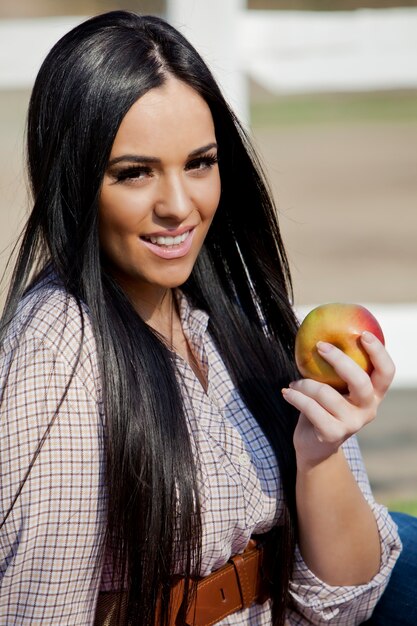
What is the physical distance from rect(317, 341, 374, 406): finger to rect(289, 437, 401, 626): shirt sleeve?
0.36m

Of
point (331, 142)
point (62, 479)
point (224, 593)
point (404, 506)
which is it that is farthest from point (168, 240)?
point (331, 142)

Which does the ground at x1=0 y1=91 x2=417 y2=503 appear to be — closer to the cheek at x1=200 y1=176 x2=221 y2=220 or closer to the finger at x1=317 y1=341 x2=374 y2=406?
the cheek at x1=200 y1=176 x2=221 y2=220

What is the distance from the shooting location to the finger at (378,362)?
1.83 meters

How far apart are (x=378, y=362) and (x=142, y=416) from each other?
1.24ft

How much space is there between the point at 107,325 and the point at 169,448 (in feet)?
0.70

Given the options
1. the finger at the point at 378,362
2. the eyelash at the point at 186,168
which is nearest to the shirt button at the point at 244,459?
the finger at the point at 378,362

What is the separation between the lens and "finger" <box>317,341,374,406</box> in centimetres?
178

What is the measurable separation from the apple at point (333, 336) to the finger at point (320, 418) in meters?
0.08

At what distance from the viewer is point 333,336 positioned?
6.18 ft

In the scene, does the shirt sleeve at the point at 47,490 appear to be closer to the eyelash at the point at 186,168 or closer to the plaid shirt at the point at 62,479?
the plaid shirt at the point at 62,479

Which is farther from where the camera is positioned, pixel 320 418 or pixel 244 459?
pixel 244 459

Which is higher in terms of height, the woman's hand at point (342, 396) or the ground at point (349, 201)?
the woman's hand at point (342, 396)

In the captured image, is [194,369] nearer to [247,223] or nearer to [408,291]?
[247,223]

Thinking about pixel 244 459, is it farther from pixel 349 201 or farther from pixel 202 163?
pixel 349 201
